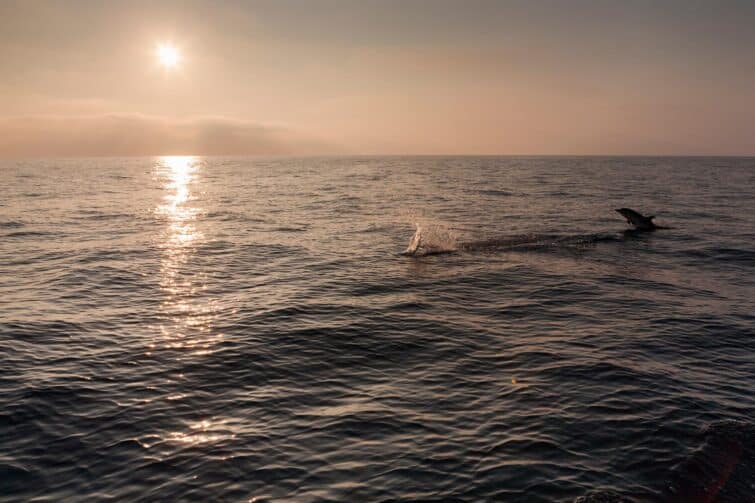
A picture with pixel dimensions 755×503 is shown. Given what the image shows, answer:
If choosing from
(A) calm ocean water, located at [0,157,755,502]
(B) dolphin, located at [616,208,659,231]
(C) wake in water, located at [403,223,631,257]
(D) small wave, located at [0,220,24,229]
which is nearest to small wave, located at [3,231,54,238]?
(D) small wave, located at [0,220,24,229]

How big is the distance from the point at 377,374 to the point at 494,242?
19336 mm

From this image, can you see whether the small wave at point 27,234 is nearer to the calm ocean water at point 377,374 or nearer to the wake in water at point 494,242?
the calm ocean water at point 377,374

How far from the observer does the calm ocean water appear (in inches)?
322

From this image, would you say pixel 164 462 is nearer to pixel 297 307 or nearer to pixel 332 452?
pixel 332 452

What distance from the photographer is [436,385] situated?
11.5 meters

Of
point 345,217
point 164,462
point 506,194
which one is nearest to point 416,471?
point 164,462

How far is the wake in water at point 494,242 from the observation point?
28.0 meters

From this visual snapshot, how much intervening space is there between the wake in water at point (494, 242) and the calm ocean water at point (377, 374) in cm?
66

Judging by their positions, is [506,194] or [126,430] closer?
[126,430]

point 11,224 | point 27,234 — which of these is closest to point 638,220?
point 27,234

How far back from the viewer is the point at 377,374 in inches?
480

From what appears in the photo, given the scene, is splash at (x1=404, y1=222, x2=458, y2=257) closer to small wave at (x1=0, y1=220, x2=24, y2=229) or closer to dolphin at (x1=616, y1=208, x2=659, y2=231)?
dolphin at (x1=616, y1=208, x2=659, y2=231)

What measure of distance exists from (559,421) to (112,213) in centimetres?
4551

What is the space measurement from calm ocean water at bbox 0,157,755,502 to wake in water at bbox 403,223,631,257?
66cm
